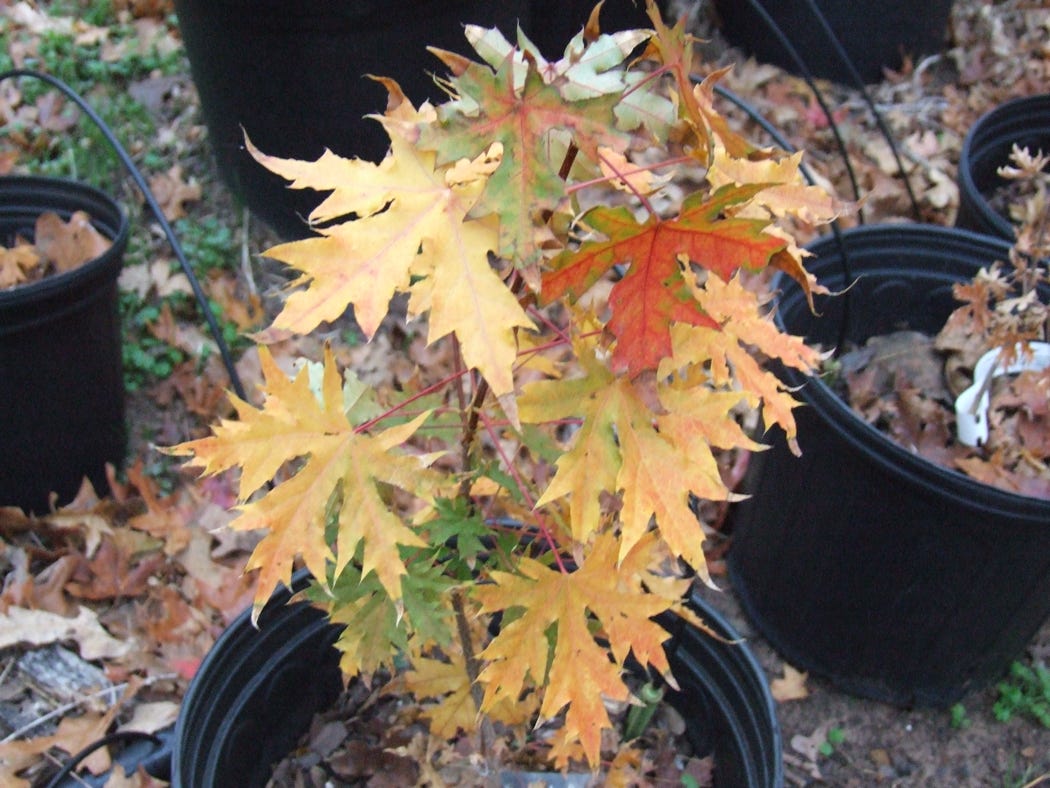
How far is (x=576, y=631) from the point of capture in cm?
98

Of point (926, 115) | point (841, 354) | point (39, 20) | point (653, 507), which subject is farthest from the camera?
point (926, 115)

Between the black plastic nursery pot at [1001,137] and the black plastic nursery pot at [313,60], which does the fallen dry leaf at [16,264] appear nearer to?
the black plastic nursery pot at [313,60]

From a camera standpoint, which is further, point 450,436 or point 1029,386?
point 1029,386

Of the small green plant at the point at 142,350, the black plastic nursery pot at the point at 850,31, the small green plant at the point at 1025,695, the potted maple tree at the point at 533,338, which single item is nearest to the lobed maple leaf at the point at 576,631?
the potted maple tree at the point at 533,338

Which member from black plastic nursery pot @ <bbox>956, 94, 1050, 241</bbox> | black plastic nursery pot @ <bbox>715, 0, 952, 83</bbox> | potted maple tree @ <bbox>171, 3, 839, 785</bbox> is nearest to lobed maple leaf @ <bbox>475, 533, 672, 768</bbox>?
potted maple tree @ <bbox>171, 3, 839, 785</bbox>

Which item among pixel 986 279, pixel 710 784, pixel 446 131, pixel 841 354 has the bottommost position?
pixel 710 784

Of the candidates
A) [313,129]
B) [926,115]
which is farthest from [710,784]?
[926,115]

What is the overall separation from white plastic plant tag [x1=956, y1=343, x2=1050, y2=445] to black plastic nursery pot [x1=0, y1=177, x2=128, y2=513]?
6.11ft

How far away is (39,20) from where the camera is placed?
3.16 meters

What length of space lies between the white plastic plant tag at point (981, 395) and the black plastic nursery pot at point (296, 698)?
0.77 m

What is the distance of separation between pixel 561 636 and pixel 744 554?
3.63 ft

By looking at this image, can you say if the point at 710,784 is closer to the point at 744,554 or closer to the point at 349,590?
the point at 744,554

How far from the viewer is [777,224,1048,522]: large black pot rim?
1457 millimetres

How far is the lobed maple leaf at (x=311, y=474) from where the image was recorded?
851 mm
